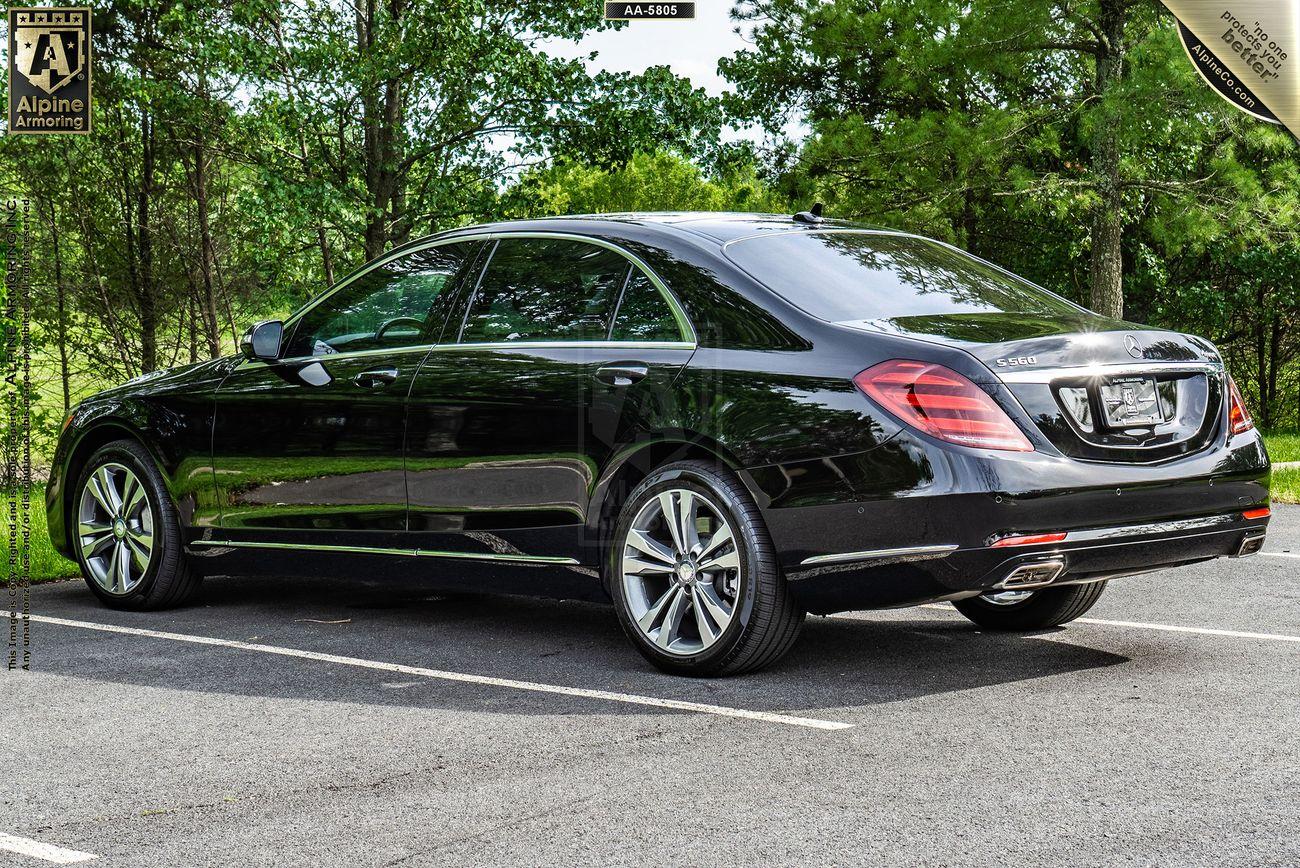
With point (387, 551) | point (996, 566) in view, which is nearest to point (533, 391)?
point (387, 551)

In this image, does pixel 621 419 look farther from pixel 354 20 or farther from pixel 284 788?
pixel 354 20

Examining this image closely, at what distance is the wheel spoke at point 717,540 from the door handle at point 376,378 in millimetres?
1655

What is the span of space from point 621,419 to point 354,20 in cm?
1690

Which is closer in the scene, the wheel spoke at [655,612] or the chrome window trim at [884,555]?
the chrome window trim at [884,555]

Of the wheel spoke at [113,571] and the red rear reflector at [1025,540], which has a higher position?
the red rear reflector at [1025,540]

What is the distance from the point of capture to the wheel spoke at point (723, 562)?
18.0 feet

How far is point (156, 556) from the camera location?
7406 millimetres

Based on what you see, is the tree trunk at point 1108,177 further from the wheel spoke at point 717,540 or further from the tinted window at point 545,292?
the wheel spoke at point 717,540

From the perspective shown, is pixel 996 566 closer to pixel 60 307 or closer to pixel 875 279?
pixel 875 279

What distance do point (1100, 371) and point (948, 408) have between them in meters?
0.57

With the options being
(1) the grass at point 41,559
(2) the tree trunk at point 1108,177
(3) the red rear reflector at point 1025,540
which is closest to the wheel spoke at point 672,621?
(3) the red rear reflector at point 1025,540

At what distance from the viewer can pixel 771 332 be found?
18.3 feet

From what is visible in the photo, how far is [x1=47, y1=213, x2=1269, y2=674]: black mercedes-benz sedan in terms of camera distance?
5.15 m

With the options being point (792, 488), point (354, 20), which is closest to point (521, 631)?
point (792, 488)
